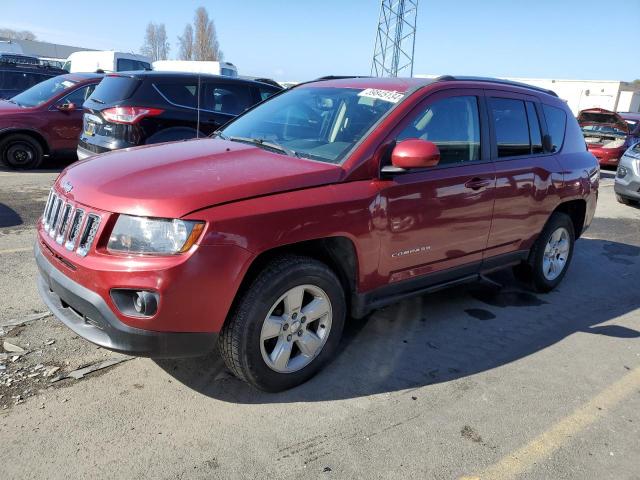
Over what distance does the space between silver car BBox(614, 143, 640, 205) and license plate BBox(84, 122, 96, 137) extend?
907 cm

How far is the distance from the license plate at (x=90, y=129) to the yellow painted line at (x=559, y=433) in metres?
6.79

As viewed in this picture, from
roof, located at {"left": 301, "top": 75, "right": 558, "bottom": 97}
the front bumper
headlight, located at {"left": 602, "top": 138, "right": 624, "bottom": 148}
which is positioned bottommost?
headlight, located at {"left": 602, "top": 138, "right": 624, "bottom": 148}

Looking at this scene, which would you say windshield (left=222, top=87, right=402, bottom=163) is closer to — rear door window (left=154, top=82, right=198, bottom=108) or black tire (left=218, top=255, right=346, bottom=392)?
black tire (left=218, top=255, right=346, bottom=392)

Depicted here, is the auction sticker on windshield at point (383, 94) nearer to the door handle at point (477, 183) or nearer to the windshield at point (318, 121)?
the windshield at point (318, 121)

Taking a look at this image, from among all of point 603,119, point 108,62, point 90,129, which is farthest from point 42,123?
point 603,119

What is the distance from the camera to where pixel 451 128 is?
12.6ft

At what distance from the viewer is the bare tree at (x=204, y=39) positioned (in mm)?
73250

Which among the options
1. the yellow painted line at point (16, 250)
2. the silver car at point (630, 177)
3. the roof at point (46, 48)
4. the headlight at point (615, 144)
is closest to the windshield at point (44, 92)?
the yellow painted line at point (16, 250)

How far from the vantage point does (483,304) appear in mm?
4773

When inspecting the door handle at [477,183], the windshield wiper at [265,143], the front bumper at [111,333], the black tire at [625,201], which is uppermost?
the windshield wiper at [265,143]

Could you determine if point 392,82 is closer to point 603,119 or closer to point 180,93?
point 180,93

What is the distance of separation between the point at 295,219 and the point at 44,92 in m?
8.97

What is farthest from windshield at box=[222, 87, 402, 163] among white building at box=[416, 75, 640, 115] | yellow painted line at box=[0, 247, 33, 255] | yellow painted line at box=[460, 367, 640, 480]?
white building at box=[416, 75, 640, 115]

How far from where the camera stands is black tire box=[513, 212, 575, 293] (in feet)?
15.8
